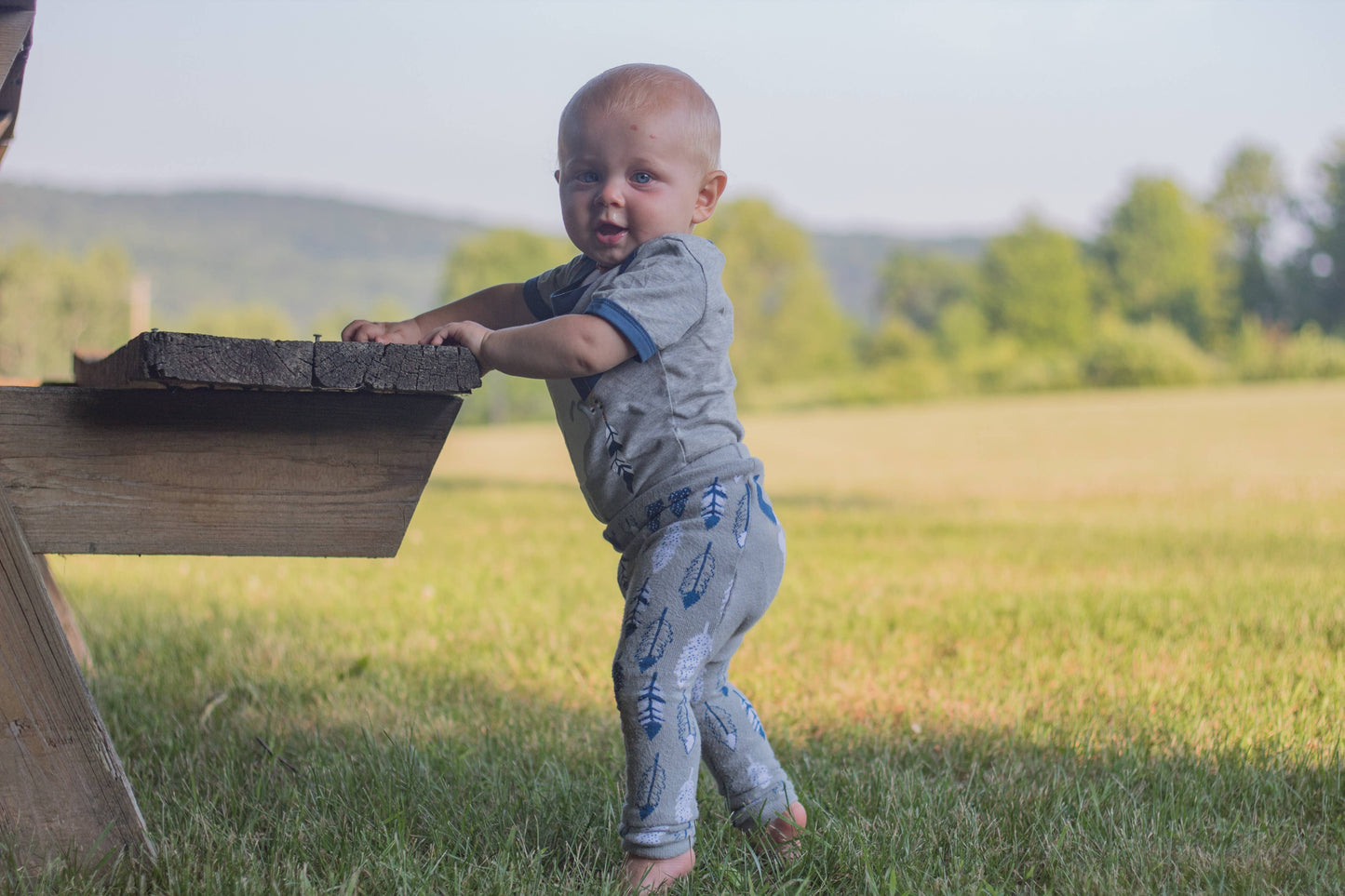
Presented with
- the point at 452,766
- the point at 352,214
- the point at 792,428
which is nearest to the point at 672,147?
the point at 452,766

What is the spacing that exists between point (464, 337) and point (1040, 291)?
244ft

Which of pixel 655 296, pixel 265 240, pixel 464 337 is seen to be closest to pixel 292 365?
pixel 464 337

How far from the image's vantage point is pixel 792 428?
23141mm

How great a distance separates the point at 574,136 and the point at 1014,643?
2566mm

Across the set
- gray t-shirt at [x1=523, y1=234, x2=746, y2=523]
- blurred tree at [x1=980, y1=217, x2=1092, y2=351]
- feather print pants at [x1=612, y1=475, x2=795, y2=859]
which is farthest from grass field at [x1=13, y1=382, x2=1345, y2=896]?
blurred tree at [x1=980, y1=217, x2=1092, y2=351]

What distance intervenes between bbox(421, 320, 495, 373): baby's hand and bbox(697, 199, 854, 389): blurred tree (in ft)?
217

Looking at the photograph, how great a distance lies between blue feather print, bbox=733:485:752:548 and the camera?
201 centimetres

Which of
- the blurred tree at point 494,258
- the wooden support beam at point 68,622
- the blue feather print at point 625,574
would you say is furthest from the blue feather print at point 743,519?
the blurred tree at point 494,258

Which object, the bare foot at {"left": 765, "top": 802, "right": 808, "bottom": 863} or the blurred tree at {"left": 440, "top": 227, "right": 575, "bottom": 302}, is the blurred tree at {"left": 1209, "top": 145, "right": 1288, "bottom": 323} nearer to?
the blurred tree at {"left": 440, "top": 227, "right": 575, "bottom": 302}

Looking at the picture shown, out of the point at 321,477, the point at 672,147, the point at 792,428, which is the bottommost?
the point at 792,428

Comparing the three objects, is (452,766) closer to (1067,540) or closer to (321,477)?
(321,477)

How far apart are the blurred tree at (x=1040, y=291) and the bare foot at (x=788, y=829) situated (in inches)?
2846

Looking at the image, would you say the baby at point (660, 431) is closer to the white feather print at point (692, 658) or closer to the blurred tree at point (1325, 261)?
the white feather print at point (692, 658)

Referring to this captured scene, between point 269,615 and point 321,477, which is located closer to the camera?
point 321,477
